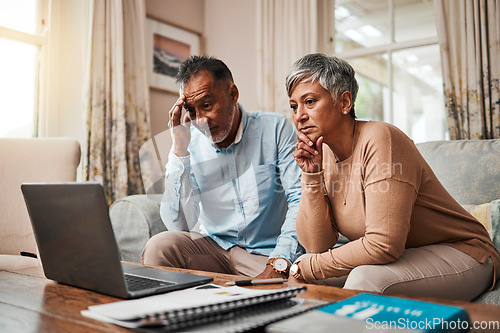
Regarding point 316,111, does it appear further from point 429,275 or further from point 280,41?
point 280,41

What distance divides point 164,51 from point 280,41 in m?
0.94

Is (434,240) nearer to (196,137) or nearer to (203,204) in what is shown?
(203,204)

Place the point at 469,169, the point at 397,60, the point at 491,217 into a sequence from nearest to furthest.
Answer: the point at 491,217 < the point at 469,169 < the point at 397,60

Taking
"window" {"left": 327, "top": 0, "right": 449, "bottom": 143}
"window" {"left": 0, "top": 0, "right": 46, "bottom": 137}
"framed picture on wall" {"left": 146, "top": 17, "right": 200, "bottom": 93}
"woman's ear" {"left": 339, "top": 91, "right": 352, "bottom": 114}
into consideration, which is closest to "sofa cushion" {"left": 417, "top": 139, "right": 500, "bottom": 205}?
"woman's ear" {"left": 339, "top": 91, "right": 352, "bottom": 114}

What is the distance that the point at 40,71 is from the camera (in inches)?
114

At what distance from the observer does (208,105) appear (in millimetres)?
1689

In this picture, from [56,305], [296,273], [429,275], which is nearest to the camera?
[56,305]

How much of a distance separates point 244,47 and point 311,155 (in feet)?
8.63

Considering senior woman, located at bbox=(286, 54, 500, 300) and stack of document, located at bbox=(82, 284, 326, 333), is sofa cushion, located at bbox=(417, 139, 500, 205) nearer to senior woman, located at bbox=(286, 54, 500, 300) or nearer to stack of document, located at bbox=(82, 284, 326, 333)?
senior woman, located at bbox=(286, 54, 500, 300)

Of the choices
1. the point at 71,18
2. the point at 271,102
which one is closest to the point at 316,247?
the point at 271,102

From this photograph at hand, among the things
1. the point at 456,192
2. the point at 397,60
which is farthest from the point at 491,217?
the point at 397,60

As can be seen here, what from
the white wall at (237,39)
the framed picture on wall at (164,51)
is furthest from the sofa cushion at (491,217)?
the framed picture on wall at (164,51)

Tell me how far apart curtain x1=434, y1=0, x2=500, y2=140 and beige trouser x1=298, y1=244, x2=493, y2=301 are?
157 centimetres

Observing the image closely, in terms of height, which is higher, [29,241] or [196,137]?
[196,137]
